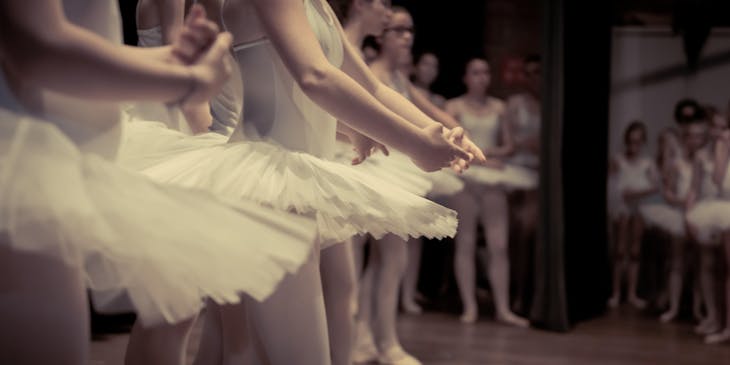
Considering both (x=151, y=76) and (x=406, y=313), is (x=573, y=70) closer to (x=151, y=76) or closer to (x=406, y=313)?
(x=406, y=313)

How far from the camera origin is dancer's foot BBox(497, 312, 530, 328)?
5508mm

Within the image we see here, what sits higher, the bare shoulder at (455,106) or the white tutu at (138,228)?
the white tutu at (138,228)

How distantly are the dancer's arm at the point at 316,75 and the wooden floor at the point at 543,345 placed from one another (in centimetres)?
258

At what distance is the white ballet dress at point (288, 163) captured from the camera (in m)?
1.67

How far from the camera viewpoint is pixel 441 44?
741 centimetres

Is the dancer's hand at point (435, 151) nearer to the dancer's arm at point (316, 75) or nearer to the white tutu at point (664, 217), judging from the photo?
the dancer's arm at point (316, 75)

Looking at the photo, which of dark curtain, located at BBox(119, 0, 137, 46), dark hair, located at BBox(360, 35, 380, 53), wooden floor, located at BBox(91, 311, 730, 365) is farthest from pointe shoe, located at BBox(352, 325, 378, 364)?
dark hair, located at BBox(360, 35, 380, 53)

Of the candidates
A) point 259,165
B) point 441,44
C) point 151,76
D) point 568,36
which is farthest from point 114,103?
point 441,44

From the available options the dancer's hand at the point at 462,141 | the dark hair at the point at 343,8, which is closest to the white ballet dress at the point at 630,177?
the dark hair at the point at 343,8

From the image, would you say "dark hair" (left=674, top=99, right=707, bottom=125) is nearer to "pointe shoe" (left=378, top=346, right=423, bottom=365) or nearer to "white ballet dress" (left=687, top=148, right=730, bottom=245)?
"white ballet dress" (left=687, top=148, right=730, bottom=245)

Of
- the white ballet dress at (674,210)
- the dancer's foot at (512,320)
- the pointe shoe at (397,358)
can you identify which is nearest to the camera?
the pointe shoe at (397,358)

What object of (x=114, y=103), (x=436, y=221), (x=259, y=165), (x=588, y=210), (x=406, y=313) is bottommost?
(x=406, y=313)

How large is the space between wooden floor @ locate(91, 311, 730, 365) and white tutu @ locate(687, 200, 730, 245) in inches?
23.8

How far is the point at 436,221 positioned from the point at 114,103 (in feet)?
2.58
